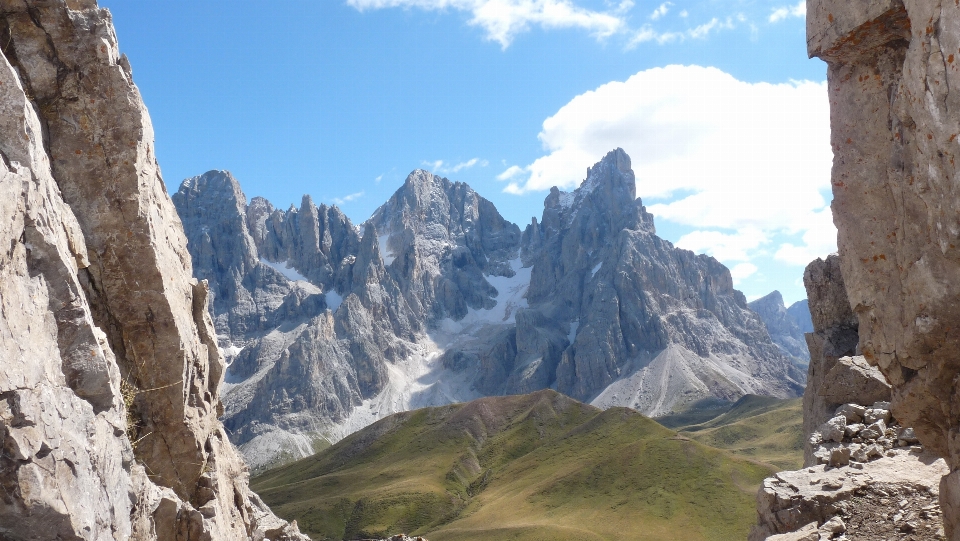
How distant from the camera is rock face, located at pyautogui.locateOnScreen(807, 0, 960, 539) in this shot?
1061 centimetres

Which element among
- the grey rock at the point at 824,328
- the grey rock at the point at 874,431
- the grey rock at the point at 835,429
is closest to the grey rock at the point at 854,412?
the grey rock at the point at 835,429

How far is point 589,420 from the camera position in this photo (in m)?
187

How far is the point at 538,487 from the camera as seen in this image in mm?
138875

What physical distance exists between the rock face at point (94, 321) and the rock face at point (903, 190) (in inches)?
570

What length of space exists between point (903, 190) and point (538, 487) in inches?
5316

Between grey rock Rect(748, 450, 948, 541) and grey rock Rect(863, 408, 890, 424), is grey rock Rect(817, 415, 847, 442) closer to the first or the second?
grey rock Rect(863, 408, 890, 424)

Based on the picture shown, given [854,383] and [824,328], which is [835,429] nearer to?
[854,383]

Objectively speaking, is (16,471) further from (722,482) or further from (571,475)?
(571,475)

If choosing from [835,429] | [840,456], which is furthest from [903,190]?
[835,429]

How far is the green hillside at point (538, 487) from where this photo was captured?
109m

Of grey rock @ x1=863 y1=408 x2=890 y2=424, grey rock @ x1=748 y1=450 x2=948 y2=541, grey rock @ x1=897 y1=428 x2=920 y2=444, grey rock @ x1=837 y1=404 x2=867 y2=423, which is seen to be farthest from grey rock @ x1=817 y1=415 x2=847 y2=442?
grey rock @ x1=748 y1=450 x2=948 y2=541

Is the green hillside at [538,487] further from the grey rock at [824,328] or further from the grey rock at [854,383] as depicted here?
the grey rock at [854,383]

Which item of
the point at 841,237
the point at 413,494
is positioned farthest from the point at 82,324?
the point at 413,494

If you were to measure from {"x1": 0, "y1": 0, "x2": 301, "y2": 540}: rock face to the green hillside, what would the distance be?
88966 millimetres
